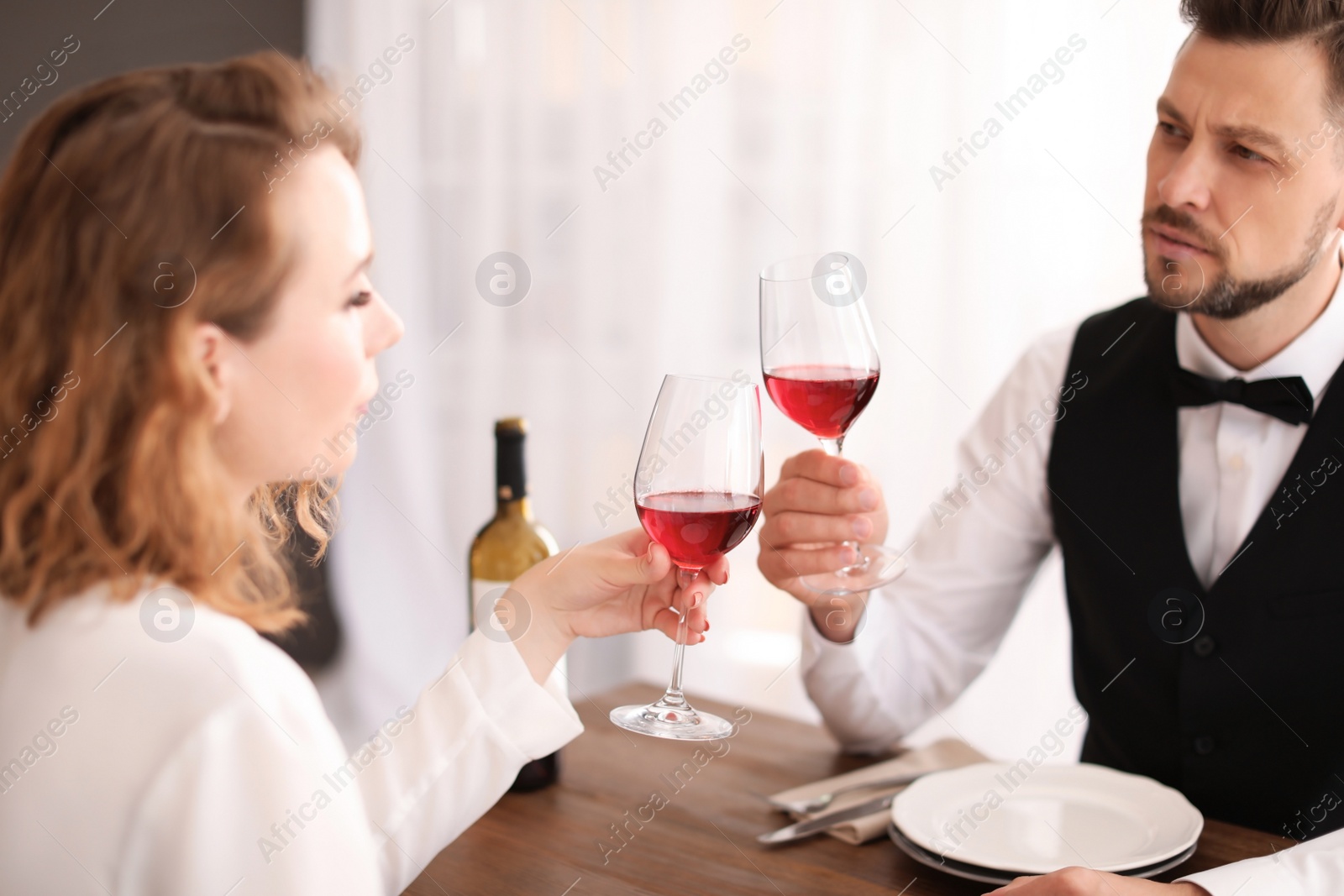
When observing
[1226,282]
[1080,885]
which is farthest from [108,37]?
[1080,885]

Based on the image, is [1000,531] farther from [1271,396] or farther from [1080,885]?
[1080,885]

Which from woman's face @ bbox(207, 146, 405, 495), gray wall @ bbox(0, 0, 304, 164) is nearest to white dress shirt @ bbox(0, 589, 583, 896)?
woman's face @ bbox(207, 146, 405, 495)

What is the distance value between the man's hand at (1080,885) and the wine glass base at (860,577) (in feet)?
1.51

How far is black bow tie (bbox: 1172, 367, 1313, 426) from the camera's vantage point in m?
1.70

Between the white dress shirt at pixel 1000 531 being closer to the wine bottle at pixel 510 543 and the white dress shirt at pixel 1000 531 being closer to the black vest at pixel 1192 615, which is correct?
the black vest at pixel 1192 615

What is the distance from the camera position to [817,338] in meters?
1.36

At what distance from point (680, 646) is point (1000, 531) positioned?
3.46 feet

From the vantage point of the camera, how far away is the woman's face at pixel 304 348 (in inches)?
37.0

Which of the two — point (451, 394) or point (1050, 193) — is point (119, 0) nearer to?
point (451, 394)

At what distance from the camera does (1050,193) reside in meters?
2.70

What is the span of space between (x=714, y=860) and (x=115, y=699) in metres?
0.66

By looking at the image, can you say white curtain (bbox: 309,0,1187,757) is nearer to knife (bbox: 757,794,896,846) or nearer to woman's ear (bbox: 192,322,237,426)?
knife (bbox: 757,794,896,846)

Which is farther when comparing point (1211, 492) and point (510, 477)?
point (1211, 492)

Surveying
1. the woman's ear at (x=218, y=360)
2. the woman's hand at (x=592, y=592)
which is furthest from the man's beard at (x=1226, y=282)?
the woman's ear at (x=218, y=360)
